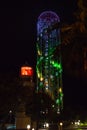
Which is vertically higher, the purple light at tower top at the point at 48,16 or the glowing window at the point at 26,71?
the purple light at tower top at the point at 48,16

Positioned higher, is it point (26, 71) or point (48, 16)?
point (48, 16)

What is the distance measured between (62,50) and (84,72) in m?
0.81

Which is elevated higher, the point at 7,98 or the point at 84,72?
the point at 7,98

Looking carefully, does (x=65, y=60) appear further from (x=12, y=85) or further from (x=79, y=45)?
(x=12, y=85)

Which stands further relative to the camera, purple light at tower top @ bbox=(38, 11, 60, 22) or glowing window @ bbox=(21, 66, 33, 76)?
purple light at tower top @ bbox=(38, 11, 60, 22)

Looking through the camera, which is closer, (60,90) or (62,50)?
(62,50)

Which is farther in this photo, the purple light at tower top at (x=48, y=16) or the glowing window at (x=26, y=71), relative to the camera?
the purple light at tower top at (x=48, y=16)

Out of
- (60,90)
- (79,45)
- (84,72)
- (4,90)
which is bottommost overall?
(84,72)

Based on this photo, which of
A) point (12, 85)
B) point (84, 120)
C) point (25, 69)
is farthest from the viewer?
point (84, 120)

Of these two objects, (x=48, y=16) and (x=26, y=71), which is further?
(x=48, y=16)

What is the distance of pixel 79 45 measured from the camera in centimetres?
962

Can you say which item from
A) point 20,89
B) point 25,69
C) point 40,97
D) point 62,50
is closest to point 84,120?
point 25,69

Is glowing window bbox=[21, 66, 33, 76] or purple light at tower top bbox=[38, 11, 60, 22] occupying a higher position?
purple light at tower top bbox=[38, 11, 60, 22]

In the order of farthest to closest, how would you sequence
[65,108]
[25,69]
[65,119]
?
[65,108] < [65,119] < [25,69]
